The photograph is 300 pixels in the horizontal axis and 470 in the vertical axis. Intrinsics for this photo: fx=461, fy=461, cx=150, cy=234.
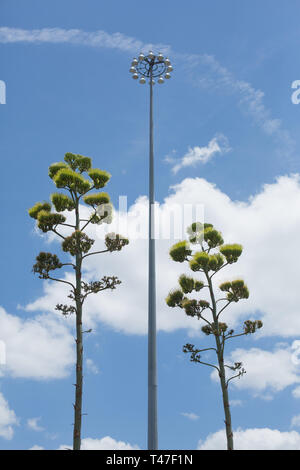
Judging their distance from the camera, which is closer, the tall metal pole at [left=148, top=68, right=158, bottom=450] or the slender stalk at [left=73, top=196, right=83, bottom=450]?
the tall metal pole at [left=148, top=68, right=158, bottom=450]

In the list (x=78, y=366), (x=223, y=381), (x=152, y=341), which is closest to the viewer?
(x=152, y=341)

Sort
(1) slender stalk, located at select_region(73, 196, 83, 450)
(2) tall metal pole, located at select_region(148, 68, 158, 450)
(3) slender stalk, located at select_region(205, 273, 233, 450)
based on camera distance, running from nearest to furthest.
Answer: (2) tall metal pole, located at select_region(148, 68, 158, 450)
(1) slender stalk, located at select_region(73, 196, 83, 450)
(3) slender stalk, located at select_region(205, 273, 233, 450)

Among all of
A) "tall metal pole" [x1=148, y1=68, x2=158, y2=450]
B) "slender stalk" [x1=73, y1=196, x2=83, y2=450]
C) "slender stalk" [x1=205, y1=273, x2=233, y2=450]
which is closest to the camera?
"tall metal pole" [x1=148, y1=68, x2=158, y2=450]

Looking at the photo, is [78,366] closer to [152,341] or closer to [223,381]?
[152,341]

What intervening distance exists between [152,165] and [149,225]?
81.3 inches

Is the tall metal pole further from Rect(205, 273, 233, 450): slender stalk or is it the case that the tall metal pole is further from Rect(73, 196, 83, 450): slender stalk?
Rect(205, 273, 233, 450): slender stalk

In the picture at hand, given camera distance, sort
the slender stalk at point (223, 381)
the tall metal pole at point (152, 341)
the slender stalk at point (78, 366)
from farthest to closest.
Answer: the slender stalk at point (223, 381) < the slender stalk at point (78, 366) < the tall metal pole at point (152, 341)

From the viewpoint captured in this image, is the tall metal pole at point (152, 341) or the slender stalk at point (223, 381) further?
the slender stalk at point (223, 381)

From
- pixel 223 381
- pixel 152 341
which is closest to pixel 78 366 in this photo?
pixel 152 341

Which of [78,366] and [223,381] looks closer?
[78,366]

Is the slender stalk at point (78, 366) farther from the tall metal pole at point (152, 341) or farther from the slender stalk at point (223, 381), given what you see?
the slender stalk at point (223, 381)

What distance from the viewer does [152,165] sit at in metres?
13.2

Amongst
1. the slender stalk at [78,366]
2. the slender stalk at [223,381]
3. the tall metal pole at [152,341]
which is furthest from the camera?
the slender stalk at [223,381]
